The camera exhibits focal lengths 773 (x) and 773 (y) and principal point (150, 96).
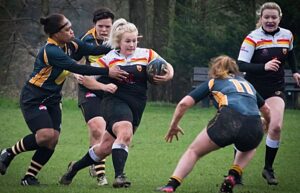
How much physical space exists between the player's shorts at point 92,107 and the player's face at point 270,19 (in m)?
2.45

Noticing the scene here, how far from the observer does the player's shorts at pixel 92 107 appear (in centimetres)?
1031

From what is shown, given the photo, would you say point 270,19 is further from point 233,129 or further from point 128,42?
point 233,129

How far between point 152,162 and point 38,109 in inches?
135

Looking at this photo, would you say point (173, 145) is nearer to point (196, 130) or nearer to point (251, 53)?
point (196, 130)

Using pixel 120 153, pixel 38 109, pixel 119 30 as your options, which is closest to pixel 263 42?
pixel 119 30

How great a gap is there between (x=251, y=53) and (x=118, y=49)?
6.63 ft

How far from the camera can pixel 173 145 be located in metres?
14.6

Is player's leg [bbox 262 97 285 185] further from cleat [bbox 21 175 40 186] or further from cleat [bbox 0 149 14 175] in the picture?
cleat [bbox 0 149 14 175]

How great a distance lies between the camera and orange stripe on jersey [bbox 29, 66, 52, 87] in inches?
362

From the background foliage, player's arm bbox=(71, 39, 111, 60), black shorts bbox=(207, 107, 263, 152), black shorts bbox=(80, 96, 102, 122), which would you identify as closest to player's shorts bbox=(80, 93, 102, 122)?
black shorts bbox=(80, 96, 102, 122)

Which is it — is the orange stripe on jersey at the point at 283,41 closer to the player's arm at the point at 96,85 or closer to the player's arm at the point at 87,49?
the player's arm at the point at 87,49

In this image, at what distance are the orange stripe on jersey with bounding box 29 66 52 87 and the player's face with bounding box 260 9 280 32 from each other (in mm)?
3002

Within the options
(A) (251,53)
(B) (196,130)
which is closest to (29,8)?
(B) (196,130)

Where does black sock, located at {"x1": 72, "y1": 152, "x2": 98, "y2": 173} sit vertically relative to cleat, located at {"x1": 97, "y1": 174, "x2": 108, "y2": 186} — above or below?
above
